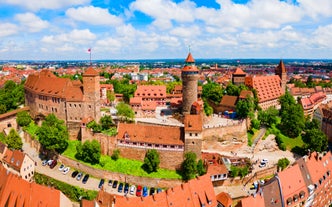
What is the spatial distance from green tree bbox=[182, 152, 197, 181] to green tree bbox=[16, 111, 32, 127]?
134 feet

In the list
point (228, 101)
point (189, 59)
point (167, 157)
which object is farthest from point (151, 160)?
point (228, 101)

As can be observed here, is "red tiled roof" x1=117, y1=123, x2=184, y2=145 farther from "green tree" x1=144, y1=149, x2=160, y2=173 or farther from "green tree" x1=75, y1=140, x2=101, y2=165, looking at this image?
"green tree" x1=75, y1=140, x2=101, y2=165

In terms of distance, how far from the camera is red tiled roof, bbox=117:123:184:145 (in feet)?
178

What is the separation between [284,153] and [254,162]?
34.6 ft

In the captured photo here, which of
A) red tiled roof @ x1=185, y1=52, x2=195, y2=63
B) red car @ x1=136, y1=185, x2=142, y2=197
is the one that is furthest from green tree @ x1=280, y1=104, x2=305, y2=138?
red car @ x1=136, y1=185, x2=142, y2=197

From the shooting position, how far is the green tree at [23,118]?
6975cm

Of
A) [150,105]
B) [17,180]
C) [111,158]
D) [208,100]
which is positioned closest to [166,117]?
[150,105]

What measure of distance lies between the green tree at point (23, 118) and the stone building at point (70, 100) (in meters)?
2.01

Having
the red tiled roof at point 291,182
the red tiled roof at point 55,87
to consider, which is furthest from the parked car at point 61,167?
the red tiled roof at point 291,182

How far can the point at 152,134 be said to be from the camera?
181 feet

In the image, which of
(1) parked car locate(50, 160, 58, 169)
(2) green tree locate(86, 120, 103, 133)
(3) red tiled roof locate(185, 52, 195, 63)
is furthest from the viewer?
(3) red tiled roof locate(185, 52, 195, 63)

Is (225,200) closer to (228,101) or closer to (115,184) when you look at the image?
(115,184)

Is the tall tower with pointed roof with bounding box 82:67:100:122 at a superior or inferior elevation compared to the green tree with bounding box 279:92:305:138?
superior

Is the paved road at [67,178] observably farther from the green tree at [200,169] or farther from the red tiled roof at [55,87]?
the green tree at [200,169]
